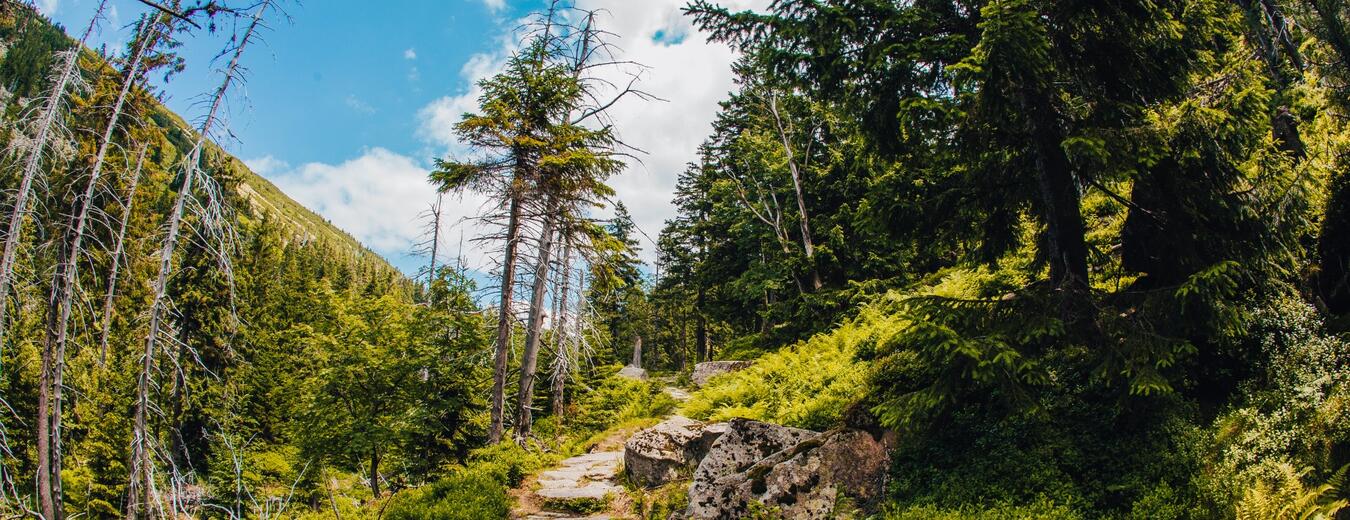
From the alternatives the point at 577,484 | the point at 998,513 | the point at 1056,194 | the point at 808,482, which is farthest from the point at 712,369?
the point at 998,513

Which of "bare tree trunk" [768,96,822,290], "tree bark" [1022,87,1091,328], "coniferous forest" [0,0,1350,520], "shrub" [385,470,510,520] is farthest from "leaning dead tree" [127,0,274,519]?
"bare tree trunk" [768,96,822,290]

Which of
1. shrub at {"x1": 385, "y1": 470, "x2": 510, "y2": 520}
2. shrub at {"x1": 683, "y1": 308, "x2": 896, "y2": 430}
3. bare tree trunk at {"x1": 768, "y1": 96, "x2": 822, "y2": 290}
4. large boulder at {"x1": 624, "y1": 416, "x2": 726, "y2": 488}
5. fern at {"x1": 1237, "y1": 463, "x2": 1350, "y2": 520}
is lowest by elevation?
shrub at {"x1": 385, "y1": 470, "x2": 510, "y2": 520}

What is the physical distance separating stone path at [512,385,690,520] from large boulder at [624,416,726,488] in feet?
1.66

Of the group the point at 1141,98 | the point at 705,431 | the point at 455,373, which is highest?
the point at 1141,98

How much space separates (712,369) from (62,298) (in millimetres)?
18054

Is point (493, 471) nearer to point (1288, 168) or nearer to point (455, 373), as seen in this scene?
point (455, 373)

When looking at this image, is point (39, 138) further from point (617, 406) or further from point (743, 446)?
point (617, 406)

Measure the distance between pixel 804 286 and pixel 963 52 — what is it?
14.2 meters

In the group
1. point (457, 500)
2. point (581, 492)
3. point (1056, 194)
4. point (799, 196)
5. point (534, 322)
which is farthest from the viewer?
point (799, 196)

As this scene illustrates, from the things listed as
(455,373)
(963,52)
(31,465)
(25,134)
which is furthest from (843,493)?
(31,465)

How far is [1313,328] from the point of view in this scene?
Result: 5.15 meters

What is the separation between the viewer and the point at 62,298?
7.81 m

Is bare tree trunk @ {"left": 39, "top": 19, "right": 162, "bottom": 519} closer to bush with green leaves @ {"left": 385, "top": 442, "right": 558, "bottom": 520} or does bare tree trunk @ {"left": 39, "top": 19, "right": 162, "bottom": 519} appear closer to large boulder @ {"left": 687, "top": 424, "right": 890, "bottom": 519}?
bush with green leaves @ {"left": 385, "top": 442, "right": 558, "bottom": 520}

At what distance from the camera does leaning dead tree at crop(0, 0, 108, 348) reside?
22.1 ft
